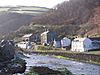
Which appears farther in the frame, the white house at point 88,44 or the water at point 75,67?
the white house at point 88,44

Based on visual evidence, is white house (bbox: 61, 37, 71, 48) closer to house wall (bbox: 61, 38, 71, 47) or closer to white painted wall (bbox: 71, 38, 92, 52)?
house wall (bbox: 61, 38, 71, 47)

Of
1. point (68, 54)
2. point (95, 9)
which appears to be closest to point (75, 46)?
point (68, 54)

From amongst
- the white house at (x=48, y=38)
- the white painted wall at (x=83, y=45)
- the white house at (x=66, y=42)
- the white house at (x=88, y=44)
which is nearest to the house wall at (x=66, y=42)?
the white house at (x=66, y=42)

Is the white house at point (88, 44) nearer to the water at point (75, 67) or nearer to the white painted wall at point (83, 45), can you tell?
the white painted wall at point (83, 45)

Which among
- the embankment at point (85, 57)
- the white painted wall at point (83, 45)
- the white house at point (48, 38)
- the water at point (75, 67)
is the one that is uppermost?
the white house at point (48, 38)

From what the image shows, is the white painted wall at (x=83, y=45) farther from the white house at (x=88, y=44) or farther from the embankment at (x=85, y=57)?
the embankment at (x=85, y=57)

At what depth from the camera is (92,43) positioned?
4112 inches

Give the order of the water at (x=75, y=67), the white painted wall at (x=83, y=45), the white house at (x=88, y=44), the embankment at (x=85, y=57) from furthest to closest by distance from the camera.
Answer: the white painted wall at (x=83, y=45), the white house at (x=88, y=44), the embankment at (x=85, y=57), the water at (x=75, y=67)

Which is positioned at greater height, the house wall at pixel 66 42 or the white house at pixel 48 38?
the white house at pixel 48 38

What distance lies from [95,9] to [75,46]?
80.3 m

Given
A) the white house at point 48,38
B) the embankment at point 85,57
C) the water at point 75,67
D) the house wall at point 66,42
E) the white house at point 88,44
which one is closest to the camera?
the water at point 75,67

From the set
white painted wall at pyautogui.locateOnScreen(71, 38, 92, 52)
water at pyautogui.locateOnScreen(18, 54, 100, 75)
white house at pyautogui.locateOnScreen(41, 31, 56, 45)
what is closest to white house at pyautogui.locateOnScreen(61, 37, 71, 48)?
white painted wall at pyautogui.locateOnScreen(71, 38, 92, 52)

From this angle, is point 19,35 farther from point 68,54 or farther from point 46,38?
point 68,54

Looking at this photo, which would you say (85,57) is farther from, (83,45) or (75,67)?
(83,45)
